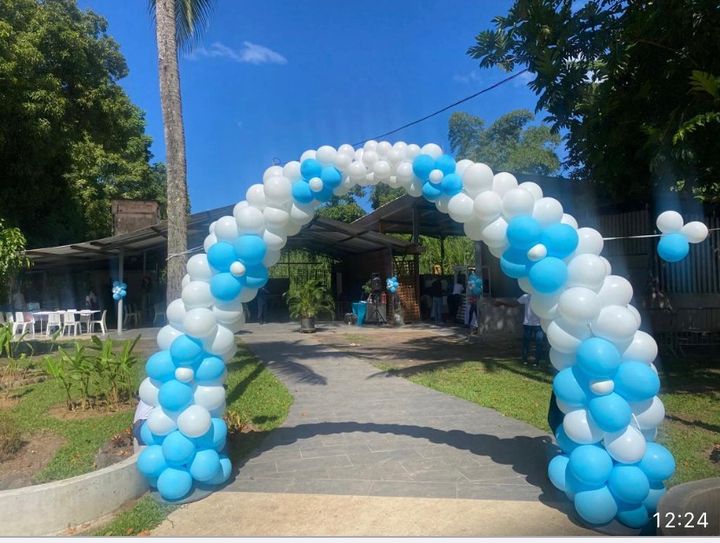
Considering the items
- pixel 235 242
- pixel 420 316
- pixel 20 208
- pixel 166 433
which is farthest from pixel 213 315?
pixel 20 208

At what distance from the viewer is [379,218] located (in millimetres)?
21203

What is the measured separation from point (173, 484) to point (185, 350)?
3.57ft

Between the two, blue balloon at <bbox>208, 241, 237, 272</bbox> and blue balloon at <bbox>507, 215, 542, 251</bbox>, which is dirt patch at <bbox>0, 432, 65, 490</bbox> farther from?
blue balloon at <bbox>507, 215, 542, 251</bbox>

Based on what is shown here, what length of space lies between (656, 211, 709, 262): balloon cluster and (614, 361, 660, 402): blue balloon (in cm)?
86

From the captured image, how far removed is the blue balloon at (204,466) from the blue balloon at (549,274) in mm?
3026

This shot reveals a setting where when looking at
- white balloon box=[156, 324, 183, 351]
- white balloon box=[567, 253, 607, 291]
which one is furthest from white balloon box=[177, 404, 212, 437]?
white balloon box=[567, 253, 607, 291]

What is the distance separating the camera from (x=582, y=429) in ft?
12.6

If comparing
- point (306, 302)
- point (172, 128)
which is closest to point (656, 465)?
point (172, 128)

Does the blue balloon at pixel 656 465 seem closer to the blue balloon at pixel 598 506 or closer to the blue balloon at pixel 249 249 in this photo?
the blue balloon at pixel 598 506

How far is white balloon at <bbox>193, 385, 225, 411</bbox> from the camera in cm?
453

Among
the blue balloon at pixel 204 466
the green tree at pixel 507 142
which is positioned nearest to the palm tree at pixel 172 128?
the blue balloon at pixel 204 466

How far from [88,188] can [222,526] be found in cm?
2237

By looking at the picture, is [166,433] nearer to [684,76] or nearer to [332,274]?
[684,76]

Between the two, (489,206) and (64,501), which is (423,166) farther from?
(64,501)
